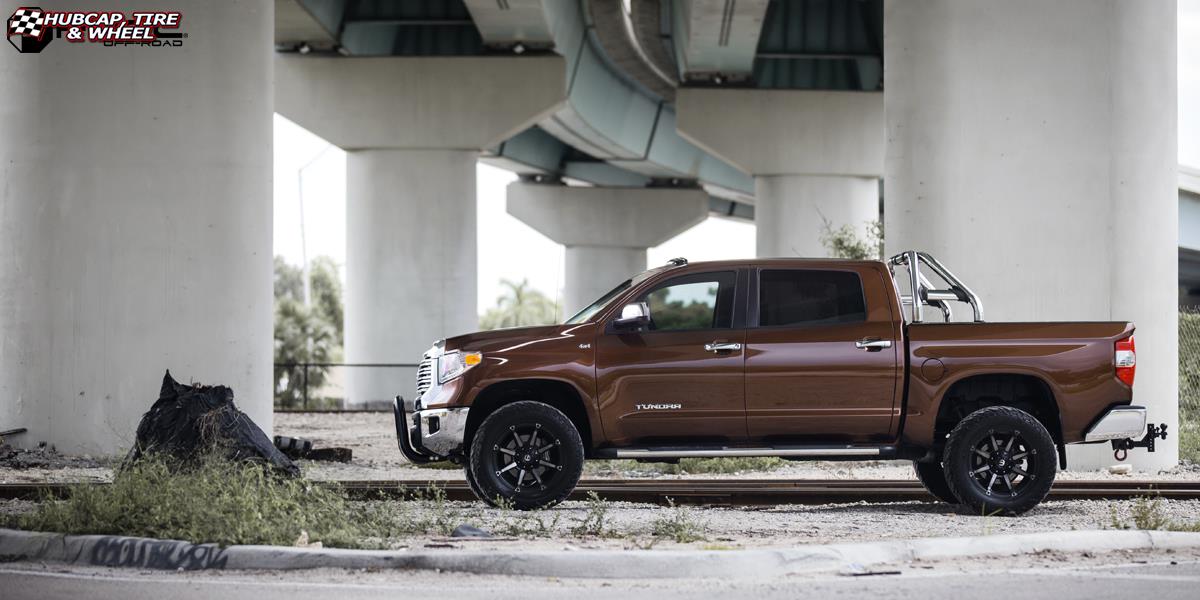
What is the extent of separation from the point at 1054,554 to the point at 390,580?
168 inches

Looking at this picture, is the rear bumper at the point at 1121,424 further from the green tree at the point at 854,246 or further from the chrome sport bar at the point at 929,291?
the green tree at the point at 854,246

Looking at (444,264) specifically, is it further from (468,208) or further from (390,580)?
(390,580)

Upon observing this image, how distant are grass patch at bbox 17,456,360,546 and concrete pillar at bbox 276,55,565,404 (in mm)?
21876

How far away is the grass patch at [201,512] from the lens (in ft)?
30.2

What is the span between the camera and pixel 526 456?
11.5 m

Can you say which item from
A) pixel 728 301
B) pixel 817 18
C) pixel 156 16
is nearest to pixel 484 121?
pixel 817 18

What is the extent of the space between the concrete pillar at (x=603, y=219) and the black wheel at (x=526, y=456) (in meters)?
45.0

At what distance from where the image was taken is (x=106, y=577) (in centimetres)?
860

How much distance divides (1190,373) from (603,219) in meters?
36.0

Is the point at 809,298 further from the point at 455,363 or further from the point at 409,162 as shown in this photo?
the point at 409,162

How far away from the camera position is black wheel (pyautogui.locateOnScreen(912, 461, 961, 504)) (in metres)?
12.6

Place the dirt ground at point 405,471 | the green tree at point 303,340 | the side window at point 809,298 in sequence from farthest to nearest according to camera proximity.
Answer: the green tree at point 303,340
the dirt ground at point 405,471
the side window at point 809,298

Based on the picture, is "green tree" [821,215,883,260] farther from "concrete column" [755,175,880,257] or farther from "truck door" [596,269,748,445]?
"truck door" [596,269,748,445]

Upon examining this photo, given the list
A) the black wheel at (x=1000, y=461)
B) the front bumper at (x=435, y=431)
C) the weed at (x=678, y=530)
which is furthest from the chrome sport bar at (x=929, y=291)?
the front bumper at (x=435, y=431)
